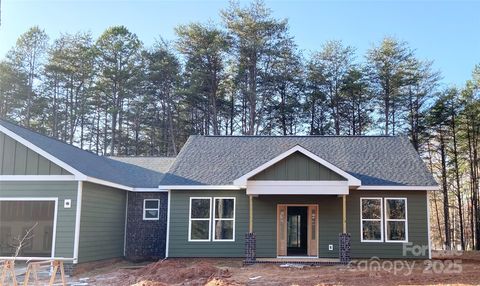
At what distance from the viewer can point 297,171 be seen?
1318 cm

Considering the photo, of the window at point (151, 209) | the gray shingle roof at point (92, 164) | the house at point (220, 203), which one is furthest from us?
the window at point (151, 209)

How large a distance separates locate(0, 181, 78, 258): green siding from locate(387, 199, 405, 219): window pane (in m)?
9.13

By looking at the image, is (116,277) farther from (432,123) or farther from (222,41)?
(432,123)

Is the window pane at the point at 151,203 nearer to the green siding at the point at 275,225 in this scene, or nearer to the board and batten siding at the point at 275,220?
the green siding at the point at 275,225

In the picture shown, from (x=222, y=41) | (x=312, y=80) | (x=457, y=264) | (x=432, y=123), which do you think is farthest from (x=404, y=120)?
(x=457, y=264)

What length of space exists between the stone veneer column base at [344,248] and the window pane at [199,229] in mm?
4061

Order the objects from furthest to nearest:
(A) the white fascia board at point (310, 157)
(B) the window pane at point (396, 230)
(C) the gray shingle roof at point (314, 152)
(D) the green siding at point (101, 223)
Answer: (C) the gray shingle roof at point (314, 152)
(B) the window pane at point (396, 230)
(A) the white fascia board at point (310, 157)
(D) the green siding at point (101, 223)

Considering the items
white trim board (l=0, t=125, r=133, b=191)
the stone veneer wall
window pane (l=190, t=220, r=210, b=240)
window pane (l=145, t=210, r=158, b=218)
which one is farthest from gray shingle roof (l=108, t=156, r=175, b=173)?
white trim board (l=0, t=125, r=133, b=191)

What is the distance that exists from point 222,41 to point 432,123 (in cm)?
1256

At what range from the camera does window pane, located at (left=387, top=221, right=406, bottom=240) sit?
13789 millimetres

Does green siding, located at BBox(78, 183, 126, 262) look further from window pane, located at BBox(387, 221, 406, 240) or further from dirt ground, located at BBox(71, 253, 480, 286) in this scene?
window pane, located at BBox(387, 221, 406, 240)

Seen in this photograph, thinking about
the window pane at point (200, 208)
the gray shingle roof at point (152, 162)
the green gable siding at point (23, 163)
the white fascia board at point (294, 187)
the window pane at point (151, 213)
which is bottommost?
the window pane at point (151, 213)

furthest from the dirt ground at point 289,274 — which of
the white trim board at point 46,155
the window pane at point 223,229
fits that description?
the white trim board at point 46,155

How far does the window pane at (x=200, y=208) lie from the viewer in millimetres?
14180
